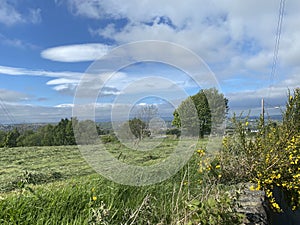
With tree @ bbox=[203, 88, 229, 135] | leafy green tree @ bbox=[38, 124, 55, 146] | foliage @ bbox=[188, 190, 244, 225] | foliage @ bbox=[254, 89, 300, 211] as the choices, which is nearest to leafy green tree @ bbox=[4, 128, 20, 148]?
leafy green tree @ bbox=[38, 124, 55, 146]

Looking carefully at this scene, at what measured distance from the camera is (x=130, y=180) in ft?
9.87

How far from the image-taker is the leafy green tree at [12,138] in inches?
335

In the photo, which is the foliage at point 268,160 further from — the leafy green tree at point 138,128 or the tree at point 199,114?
the leafy green tree at point 138,128

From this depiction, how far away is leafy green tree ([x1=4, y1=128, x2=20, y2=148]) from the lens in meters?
8.51

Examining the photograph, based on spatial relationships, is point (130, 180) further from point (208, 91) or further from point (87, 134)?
point (208, 91)

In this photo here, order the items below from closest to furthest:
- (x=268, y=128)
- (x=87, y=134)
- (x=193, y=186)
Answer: (x=87, y=134) → (x=193, y=186) → (x=268, y=128)

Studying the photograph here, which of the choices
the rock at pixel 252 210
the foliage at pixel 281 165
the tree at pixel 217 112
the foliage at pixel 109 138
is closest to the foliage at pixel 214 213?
the rock at pixel 252 210

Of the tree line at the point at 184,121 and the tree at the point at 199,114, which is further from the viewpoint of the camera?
the tree at the point at 199,114

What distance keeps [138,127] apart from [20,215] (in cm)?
179

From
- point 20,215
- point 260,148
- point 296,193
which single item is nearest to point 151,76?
point 20,215

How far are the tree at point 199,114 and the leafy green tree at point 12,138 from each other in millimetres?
6147

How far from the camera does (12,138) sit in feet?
28.3

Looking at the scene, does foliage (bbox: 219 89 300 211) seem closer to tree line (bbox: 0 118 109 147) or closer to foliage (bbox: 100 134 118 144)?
foliage (bbox: 100 134 118 144)

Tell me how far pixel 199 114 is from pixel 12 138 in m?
6.44
